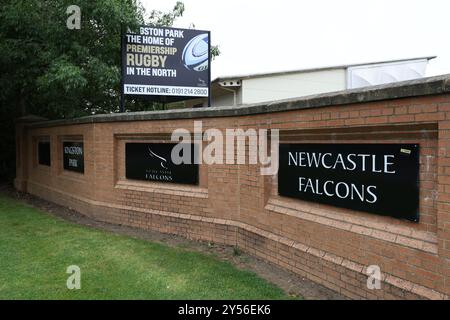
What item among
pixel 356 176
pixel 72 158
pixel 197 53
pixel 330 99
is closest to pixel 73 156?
pixel 72 158

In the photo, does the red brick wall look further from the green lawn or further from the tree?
the tree

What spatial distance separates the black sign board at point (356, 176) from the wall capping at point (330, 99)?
0.44 m

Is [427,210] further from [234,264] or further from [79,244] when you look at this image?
[79,244]

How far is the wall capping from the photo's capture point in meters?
3.33

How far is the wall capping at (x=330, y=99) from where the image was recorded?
3.33 meters

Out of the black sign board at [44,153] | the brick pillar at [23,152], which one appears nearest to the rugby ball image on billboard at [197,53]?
the black sign board at [44,153]

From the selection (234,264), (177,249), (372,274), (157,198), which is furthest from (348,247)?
(157,198)

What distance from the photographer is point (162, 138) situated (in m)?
7.08

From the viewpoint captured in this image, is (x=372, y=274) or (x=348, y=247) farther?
(x=348, y=247)

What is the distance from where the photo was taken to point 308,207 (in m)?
4.86

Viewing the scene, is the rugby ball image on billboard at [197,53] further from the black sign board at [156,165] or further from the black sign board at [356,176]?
the black sign board at [356,176]

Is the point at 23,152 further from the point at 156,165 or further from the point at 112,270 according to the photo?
the point at 112,270
